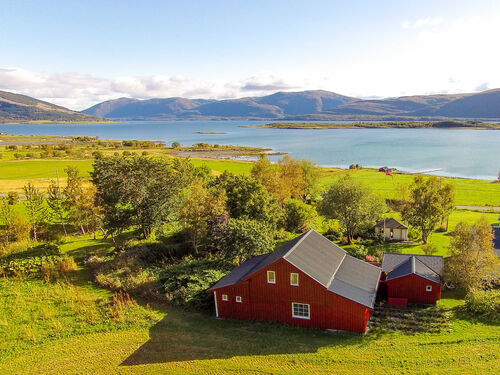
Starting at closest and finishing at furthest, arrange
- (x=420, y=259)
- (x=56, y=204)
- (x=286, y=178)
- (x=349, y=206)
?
(x=420, y=259) < (x=56, y=204) < (x=349, y=206) < (x=286, y=178)

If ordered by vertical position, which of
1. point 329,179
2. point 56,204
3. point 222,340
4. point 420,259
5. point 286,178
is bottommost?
A: point 222,340

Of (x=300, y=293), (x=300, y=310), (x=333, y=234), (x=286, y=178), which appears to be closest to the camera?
(x=300, y=293)

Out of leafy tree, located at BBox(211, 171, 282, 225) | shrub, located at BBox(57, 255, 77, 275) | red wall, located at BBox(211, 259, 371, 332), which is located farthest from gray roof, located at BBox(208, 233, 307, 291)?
shrub, located at BBox(57, 255, 77, 275)

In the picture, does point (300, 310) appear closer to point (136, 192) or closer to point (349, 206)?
point (136, 192)

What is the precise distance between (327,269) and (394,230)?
23239mm

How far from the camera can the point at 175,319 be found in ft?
78.1

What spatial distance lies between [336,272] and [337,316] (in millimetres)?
4003

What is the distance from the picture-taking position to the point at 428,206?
41.3 meters

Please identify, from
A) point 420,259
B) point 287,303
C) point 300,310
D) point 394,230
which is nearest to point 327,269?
point 300,310

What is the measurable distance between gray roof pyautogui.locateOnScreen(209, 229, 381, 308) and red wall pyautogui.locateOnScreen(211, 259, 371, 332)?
49cm

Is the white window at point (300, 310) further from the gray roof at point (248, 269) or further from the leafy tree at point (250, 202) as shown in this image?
the leafy tree at point (250, 202)

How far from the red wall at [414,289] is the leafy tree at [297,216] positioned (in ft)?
68.1

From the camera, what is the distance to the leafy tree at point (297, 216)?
48438 millimetres

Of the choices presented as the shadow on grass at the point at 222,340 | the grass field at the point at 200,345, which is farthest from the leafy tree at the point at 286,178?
the grass field at the point at 200,345
